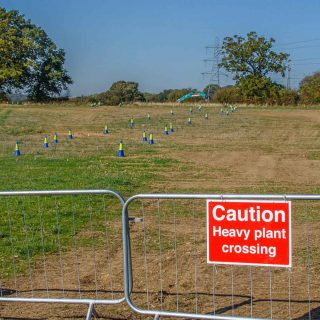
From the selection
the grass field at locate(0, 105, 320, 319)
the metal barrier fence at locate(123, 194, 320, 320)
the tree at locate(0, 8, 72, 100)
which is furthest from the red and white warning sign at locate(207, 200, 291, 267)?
the tree at locate(0, 8, 72, 100)

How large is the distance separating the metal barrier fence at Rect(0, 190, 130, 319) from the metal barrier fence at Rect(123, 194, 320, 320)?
1.01 feet

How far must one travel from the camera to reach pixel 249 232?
5.67m

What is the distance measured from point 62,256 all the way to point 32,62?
80.4 m

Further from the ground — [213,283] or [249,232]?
[249,232]

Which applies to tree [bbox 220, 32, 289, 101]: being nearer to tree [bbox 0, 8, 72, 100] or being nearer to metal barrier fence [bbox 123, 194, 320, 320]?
tree [bbox 0, 8, 72, 100]

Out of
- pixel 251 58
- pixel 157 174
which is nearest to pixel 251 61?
pixel 251 58

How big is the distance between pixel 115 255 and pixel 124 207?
2.71 m

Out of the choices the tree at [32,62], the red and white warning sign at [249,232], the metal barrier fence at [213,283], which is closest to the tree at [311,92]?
the tree at [32,62]

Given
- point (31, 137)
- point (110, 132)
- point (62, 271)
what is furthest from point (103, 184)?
point (110, 132)

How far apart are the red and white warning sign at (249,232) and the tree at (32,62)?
7240cm

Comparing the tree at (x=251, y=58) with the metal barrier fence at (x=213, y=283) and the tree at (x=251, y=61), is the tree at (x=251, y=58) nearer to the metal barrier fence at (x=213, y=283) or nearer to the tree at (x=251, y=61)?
the tree at (x=251, y=61)

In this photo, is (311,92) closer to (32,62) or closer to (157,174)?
(32,62)

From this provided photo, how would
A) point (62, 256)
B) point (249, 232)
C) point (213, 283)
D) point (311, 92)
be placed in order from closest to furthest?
point (249, 232) < point (213, 283) < point (62, 256) < point (311, 92)

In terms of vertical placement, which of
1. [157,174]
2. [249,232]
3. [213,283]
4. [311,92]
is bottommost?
[157,174]
